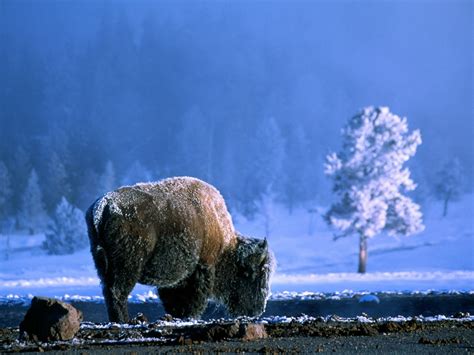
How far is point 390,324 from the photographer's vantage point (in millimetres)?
13633

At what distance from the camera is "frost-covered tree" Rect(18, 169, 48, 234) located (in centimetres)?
10616

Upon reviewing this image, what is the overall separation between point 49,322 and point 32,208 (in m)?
96.2

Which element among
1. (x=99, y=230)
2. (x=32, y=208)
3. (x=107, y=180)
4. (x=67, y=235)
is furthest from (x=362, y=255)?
(x=32, y=208)

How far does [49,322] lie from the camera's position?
38.8 ft

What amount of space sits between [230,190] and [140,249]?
5035 inches

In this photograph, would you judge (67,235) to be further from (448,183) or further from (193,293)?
(193,293)

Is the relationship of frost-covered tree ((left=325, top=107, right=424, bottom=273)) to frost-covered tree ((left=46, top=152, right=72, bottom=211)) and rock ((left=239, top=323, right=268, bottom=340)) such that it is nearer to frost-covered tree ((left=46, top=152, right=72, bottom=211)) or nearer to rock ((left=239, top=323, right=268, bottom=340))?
rock ((left=239, top=323, right=268, bottom=340))

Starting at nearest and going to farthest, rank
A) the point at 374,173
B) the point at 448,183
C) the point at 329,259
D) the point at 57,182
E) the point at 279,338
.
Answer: the point at 279,338, the point at 374,173, the point at 329,259, the point at 448,183, the point at 57,182

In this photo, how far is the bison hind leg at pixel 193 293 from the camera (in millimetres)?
15859

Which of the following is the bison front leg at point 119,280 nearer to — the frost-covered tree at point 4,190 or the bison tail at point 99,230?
the bison tail at point 99,230

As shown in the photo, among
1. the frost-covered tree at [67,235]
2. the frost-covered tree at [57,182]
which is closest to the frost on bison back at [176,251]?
the frost-covered tree at [67,235]

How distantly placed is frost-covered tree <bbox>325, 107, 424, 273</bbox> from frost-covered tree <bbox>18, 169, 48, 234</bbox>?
5461 centimetres

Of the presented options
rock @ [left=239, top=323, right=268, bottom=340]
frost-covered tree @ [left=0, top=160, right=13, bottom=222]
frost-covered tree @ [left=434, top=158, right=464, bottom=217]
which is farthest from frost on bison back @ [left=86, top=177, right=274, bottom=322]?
frost-covered tree @ [left=0, top=160, right=13, bottom=222]

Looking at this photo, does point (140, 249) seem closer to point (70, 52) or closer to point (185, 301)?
point (185, 301)
